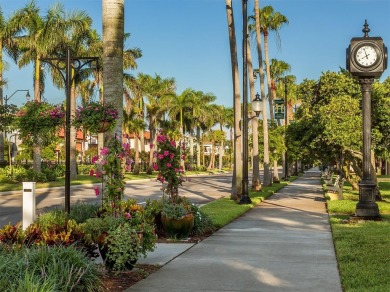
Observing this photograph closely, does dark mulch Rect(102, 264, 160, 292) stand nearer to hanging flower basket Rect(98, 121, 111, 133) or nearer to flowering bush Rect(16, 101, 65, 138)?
hanging flower basket Rect(98, 121, 111, 133)

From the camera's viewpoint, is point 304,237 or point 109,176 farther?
point 304,237

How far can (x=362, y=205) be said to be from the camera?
15547mm

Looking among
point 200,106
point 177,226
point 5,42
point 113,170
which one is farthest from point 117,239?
point 200,106

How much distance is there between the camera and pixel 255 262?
29.9ft

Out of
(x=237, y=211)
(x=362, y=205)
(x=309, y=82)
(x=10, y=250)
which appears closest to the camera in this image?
(x=10, y=250)

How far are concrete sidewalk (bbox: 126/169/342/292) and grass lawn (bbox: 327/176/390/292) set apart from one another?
187mm

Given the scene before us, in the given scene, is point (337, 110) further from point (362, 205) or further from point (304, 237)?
point (304, 237)

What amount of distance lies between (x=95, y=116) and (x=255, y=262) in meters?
3.65

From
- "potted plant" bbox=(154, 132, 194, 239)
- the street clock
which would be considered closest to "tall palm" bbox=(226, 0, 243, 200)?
the street clock

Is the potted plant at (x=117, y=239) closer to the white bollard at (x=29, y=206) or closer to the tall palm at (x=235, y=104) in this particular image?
the white bollard at (x=29, y=206)

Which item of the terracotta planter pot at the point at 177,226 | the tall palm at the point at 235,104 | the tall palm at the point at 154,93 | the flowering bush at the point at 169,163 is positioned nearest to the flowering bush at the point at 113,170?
the terracotta planter pot at the point at 177,226

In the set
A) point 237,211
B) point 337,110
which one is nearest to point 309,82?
point 337,110

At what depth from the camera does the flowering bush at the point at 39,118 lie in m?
11.0

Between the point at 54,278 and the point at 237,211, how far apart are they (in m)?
13.0
